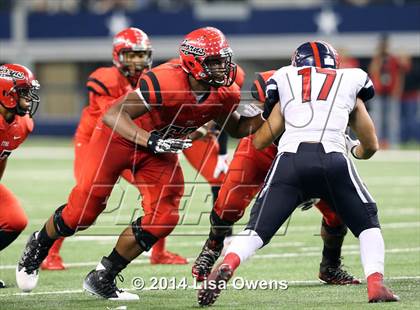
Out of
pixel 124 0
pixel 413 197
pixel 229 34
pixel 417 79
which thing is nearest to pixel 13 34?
pixel 124 0

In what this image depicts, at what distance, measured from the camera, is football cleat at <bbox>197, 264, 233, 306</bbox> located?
5457mm

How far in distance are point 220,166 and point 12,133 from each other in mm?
2678

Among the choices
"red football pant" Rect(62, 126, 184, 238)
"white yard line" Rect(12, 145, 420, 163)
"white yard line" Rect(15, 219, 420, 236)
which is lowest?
"white yard line" Rect(12, 145, 420, 163)

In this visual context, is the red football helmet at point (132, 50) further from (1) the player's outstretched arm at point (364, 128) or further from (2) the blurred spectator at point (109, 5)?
(2) the blurred spectator at point (109, 5)

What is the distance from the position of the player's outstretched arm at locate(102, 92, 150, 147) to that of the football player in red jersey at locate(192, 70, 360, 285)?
89 cm

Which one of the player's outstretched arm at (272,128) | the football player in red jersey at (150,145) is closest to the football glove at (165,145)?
the football player in red jersey at (150,145)

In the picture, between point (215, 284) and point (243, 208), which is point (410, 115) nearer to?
point (243, 208)

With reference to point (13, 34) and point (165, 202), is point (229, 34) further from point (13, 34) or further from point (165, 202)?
point (165, 202)

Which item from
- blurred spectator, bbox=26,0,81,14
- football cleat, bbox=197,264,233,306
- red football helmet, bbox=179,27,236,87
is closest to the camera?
football cleat, bbox=197,264,233,306

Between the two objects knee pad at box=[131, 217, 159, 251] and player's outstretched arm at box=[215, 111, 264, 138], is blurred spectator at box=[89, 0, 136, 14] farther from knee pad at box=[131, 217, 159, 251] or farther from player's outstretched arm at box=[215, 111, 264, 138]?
knee pad at box=[131, 217, 159, 251]

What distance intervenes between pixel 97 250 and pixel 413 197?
15.1 feet

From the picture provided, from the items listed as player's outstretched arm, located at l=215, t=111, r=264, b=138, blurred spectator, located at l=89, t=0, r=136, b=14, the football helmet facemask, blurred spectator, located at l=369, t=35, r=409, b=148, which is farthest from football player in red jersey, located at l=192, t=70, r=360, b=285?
blurred spectator, located at l=89, t=0, r=136, b=14

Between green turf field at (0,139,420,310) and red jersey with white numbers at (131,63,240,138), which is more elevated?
red jersey with white numbers at (131,63,240,138)

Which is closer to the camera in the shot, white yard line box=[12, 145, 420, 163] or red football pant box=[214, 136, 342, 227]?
red football pant box=[214, 136, 342, 227]
